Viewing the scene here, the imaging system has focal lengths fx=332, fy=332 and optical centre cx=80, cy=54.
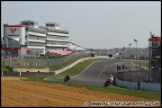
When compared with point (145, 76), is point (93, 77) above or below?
below

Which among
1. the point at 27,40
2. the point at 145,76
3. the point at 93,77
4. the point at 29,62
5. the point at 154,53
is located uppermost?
the point at 27,40

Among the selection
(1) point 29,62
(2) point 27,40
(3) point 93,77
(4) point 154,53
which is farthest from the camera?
(2) point 27,40

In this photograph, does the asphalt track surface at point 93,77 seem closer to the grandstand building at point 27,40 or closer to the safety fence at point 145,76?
the safety fence at point 145,76

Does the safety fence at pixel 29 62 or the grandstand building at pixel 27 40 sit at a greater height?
the grandstand building at pixel 27 40

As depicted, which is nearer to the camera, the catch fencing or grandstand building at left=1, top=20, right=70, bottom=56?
the catch fencing

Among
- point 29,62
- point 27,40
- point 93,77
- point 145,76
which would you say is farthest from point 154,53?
point 27,40

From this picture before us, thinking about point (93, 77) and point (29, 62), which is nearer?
point (93, 77)

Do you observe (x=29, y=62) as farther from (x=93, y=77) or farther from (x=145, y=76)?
(x=145, y=76)

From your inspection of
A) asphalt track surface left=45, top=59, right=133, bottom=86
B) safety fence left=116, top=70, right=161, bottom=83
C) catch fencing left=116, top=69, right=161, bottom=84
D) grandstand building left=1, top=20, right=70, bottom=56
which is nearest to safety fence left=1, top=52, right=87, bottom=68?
asphalt track surface left=45, top=59, right=133, bottom=86

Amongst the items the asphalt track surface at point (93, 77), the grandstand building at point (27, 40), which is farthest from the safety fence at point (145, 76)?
the grandstand building at point (27, 40)

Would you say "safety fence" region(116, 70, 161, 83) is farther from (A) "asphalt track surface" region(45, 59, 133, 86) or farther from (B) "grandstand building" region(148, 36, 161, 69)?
(A) "asphalt track surface" region(45, 59, 133, 86)

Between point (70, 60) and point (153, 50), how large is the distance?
46272 millimetres

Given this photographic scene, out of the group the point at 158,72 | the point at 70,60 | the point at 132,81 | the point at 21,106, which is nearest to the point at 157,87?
the point at 158,72

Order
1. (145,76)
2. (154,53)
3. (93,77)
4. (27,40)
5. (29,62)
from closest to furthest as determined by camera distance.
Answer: (145,76) → (154,53) → (93,77) → (29,62) → (27,40)
